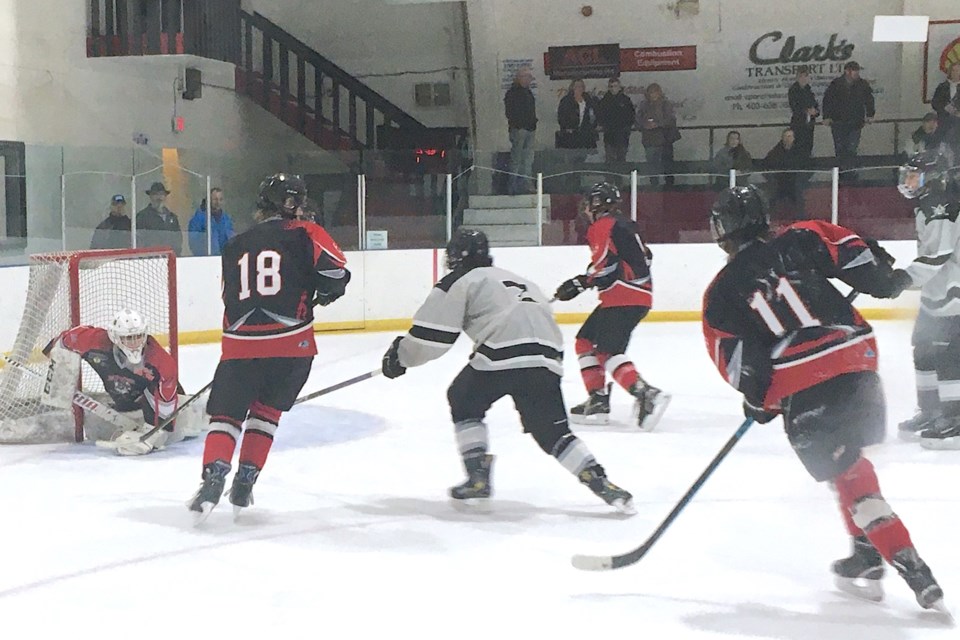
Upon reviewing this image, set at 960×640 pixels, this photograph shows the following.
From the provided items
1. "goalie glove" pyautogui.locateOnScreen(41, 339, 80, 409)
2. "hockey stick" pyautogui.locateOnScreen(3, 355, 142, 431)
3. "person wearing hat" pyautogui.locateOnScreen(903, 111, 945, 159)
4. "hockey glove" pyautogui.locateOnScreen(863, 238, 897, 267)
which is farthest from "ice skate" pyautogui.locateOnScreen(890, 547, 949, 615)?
"person wearing hat" pyautogui.locateOnScreen(903, 111, 945, 159)

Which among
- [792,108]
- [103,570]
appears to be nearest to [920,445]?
[103,570]

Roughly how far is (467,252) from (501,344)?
0.29 metres

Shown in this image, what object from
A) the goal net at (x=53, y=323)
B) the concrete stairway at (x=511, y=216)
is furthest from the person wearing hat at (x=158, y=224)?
the concrete stairway at (x=511, y=216)

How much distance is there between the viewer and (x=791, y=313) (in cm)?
243

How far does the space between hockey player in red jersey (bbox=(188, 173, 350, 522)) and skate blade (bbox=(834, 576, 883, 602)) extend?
5.12 ft

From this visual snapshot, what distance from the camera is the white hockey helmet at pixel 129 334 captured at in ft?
13.6

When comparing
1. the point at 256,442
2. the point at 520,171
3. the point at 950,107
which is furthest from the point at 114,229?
the point at 950,107

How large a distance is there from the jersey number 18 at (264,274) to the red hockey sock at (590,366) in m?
1.87

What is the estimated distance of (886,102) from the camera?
11.7 m

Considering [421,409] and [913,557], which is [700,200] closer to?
[421,409]

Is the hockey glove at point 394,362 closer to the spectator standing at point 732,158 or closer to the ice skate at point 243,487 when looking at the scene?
the ice skate at point 243,487

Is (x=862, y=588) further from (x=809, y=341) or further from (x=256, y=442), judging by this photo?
(x=256, y=442)

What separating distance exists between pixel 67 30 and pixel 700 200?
5112 mm

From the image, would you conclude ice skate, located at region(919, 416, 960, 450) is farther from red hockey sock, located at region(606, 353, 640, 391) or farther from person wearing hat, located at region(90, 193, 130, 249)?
person wearing hat, located at region(90, 193, 130, 249)
